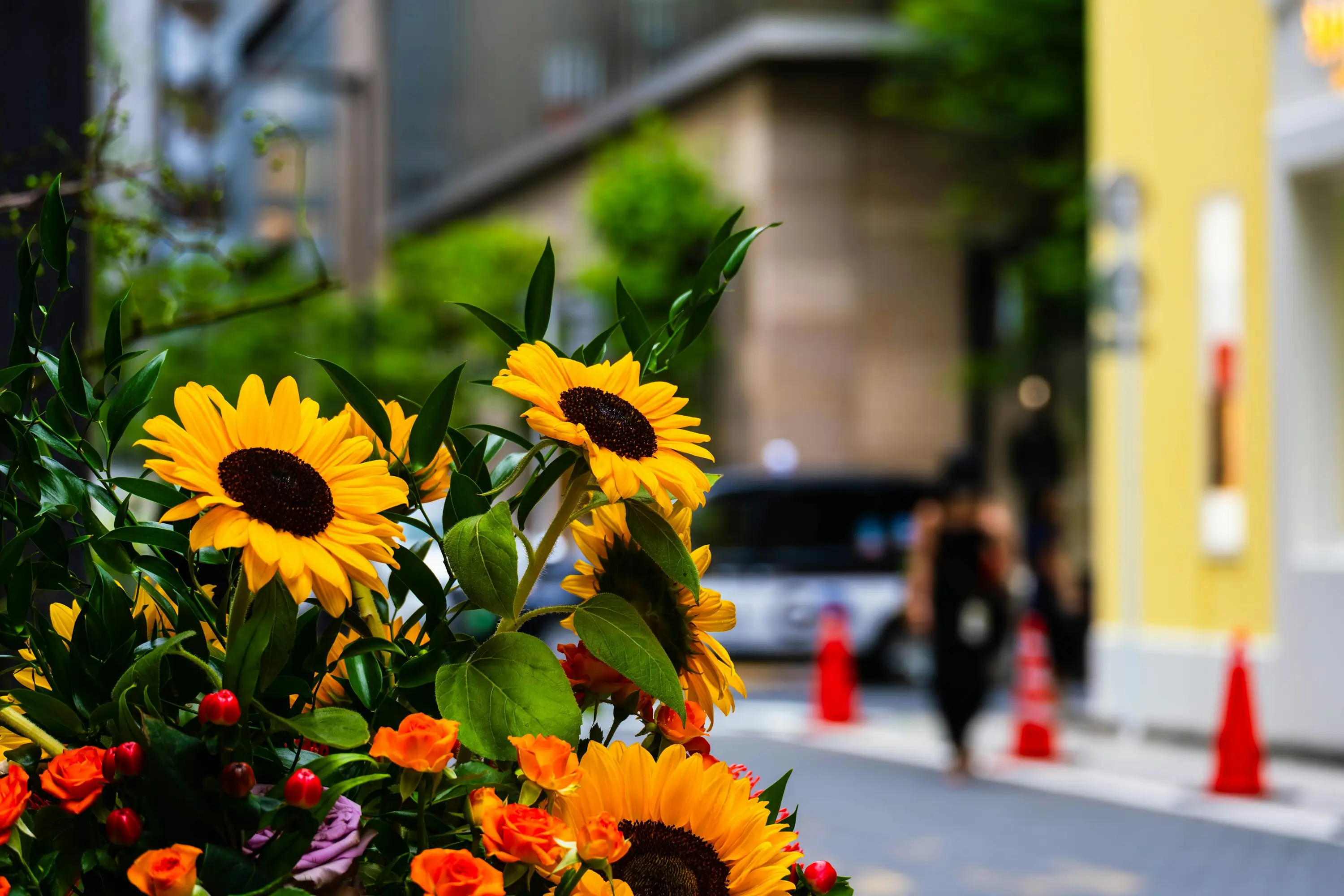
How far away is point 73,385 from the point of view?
114cm

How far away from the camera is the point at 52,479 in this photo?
1.15 meters

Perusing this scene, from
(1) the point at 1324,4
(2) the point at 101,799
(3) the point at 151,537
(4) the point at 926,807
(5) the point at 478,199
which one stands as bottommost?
(4) the point at 926,807

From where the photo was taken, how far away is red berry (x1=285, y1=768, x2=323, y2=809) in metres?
1.00

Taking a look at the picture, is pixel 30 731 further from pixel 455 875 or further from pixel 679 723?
pixel 679 723

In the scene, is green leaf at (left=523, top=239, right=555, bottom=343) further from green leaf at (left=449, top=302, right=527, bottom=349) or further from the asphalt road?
the asphalt road

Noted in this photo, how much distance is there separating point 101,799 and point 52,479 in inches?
8.5

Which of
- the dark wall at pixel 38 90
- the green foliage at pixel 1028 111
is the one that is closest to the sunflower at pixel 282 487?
the dark wall at pixel 38 90

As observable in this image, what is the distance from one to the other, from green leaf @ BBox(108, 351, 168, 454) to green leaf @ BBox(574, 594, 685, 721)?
0.30 m

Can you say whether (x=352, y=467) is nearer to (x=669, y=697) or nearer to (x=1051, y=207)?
(x=669, y=697)

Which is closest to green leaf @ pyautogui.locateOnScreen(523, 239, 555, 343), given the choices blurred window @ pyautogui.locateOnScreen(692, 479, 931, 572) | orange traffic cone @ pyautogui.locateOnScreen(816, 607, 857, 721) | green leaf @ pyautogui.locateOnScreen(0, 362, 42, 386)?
green leaf @ pyautogui.locateOnScreen(0, 362, 42, 386)

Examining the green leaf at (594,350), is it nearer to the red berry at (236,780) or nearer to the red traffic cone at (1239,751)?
the red berry at (236,780)

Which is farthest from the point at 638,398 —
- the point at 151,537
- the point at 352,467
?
the point at 151,537

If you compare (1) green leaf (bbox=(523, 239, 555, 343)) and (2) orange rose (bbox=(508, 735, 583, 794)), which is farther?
(1) green leaf (bbox=(523, 239, 555, 343))

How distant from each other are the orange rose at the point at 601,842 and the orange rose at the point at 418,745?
9cm
